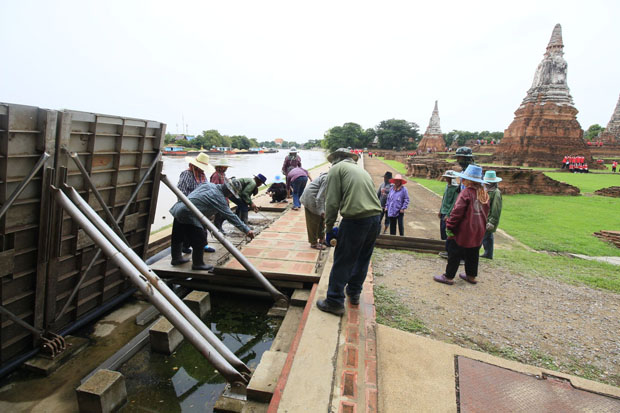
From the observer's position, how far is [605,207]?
A: 35.6ft

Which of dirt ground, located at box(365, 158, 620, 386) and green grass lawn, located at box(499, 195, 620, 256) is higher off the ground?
green grass lawn, located at box(499, 195, 620, 256)

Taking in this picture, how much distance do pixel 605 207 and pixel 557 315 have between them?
10.7m

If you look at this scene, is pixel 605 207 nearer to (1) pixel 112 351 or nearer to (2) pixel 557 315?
(2) pixel 557 315

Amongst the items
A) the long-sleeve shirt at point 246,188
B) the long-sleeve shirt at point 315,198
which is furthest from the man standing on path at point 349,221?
the long-sleeve shirt at point 246,188

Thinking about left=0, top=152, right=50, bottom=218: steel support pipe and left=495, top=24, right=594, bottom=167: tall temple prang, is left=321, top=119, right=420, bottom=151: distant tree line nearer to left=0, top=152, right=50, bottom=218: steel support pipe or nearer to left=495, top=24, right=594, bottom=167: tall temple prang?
left=495, top=24, right=594, bottom=167: tall temple prang

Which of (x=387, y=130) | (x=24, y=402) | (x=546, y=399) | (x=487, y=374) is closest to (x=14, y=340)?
(x=24, y=402)

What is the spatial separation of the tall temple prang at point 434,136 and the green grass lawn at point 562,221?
36585mm

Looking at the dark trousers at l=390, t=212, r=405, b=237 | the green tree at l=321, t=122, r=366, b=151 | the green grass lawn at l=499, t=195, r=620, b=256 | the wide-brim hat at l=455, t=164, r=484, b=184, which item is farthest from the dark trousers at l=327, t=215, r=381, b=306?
the green tree at l=321, t=122, r=366, b=151

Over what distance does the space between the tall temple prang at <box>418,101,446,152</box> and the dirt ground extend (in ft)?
153

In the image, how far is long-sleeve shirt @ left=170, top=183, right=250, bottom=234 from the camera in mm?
4215

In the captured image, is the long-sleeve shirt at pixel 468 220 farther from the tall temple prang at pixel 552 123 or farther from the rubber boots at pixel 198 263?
the tall temple prang at pixel 552 123

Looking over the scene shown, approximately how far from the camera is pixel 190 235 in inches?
173

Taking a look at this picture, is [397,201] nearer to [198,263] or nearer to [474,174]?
[474,174]

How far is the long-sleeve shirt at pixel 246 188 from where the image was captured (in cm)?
552
